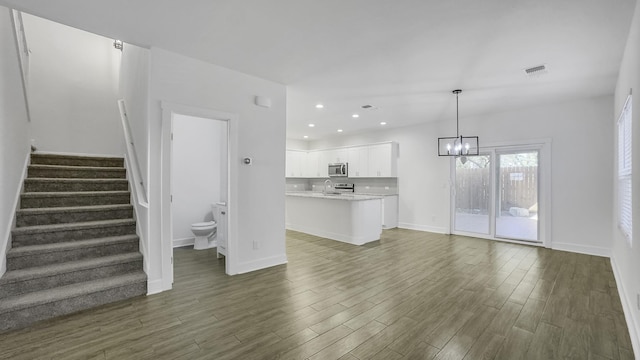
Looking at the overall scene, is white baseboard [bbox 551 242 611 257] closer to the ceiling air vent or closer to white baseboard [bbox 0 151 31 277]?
the ceiling air vent

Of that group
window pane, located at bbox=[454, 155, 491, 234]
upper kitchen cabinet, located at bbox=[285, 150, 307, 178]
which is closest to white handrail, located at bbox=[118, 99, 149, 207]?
upper kitchen cabinet, located at bbox=[285, 150, 307, 178]

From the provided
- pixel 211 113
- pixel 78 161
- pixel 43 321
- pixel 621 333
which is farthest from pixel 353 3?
pixel 78 161

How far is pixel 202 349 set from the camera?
6.89 feet

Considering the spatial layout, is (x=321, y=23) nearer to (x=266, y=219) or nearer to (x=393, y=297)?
(x=266, y=219)

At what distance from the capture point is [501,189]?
5.85 meters

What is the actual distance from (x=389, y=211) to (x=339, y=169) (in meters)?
1.97

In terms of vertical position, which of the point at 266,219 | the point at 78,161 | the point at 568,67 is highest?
the point at 568,67

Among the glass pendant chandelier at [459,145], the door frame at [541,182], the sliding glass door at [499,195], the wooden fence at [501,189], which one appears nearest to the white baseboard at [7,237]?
the glass pendant chandelier at [459,145]

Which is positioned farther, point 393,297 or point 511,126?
point 511,126

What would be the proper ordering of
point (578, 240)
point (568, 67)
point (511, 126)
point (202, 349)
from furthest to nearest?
1. point (511, 126)
2. point (578, 240)
3. point (568, 67)
4. point (202, 349)

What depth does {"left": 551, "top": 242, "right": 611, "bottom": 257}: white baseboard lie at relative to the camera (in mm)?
4668

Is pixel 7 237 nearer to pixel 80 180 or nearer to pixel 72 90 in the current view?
pixel 80 180

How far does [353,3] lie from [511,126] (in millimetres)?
4978

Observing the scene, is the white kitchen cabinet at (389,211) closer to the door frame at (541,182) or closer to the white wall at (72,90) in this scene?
the door frame at (541,182)
